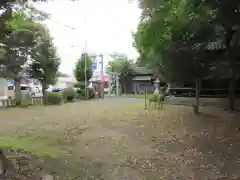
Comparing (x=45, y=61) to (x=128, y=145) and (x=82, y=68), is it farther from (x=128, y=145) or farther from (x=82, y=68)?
(x=128, y=145)

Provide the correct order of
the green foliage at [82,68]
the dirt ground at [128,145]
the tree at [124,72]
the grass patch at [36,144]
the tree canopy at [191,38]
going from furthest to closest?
1. the tree at [124,72]
2. the green foliage at [82,68]
3. the tree canopy at [191,38]
4. the grass patch at [36,144]
5. the dirt ground at [128,145]

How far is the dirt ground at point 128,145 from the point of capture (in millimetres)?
8258

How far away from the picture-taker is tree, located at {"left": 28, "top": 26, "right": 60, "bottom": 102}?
82.2 ft

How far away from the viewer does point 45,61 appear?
84.5 feet

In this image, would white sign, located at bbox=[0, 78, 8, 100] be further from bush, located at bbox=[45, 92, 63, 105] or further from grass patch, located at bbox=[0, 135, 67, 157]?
grass patch, located at bbox=[0, 135, 67, 157]

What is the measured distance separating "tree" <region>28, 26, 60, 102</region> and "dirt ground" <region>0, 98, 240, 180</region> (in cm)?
908

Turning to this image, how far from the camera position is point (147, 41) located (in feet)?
47.8

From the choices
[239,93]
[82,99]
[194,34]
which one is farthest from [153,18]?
[82,99]

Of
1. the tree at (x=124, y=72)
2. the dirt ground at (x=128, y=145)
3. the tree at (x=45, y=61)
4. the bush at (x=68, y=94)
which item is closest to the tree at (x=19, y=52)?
the tree at (x=45, y=61)

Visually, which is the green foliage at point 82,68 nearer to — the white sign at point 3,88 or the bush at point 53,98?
the bush at point 53,98

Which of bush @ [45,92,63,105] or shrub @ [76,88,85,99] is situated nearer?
bush @ [45,92,63,105]

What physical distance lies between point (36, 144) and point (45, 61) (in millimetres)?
15863

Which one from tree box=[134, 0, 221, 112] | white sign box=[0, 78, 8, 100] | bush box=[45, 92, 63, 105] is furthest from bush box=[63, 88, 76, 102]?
tree box=[134, 0, 221, 112]

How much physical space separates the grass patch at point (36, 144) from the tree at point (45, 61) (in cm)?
1390
